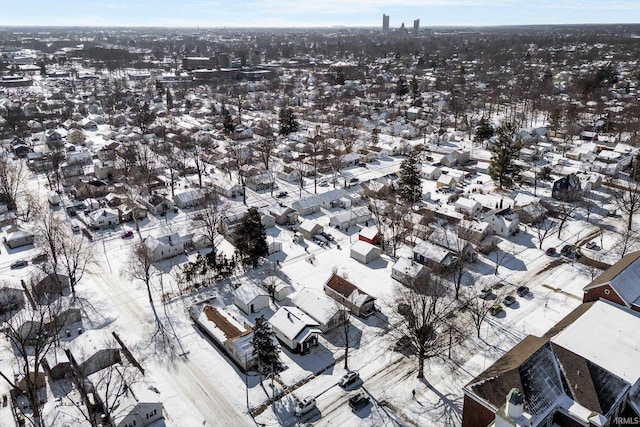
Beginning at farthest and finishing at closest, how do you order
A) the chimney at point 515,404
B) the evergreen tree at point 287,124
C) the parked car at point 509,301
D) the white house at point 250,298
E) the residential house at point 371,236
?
the evergreen tree at point 287,124 → the residential house at point 371,236 → the parked car at point 509,301 → the white house at point 250,298 → the chimney at point 515,404

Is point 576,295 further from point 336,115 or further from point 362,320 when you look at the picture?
point 336,115

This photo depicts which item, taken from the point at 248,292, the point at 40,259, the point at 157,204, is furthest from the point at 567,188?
the point at 40,259

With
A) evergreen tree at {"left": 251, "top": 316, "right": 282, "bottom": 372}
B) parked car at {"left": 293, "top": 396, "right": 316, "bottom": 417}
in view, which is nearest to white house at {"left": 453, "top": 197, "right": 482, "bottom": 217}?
evergreen tree at {"left": 251, "top": 316, "right": 282, "bottom": 372}

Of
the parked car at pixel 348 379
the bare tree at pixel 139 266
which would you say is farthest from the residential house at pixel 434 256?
the bare tree at pixel 139 266

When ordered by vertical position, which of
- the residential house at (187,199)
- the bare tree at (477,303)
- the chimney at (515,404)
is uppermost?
the chimney at (515,404)

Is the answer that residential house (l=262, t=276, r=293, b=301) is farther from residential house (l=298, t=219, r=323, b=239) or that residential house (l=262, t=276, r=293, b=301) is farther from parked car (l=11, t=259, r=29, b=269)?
parked car (l=11, t=259, r=29, b=269)

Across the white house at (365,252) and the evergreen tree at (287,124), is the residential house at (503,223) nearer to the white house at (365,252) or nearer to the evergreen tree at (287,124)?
the white house at (365,252)
